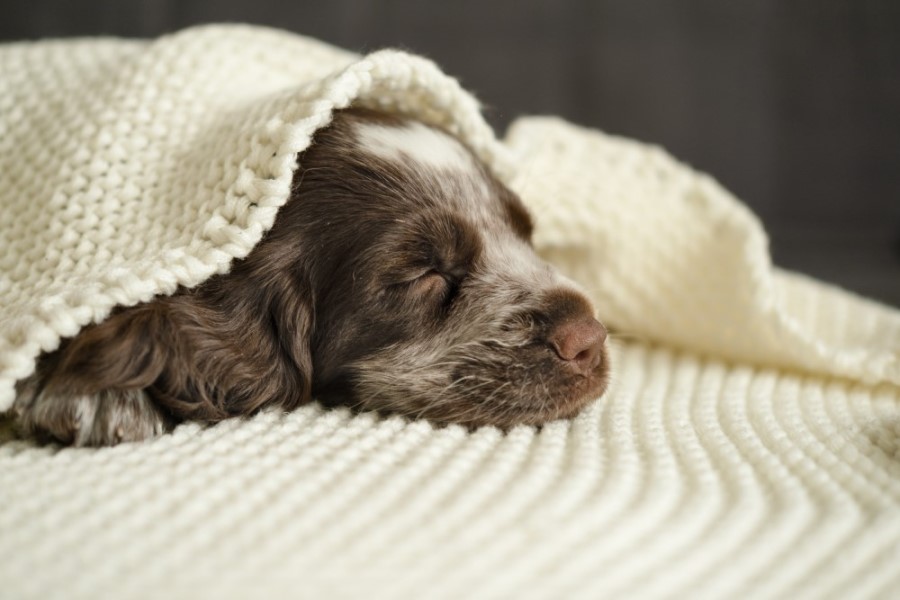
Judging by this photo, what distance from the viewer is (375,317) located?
1396 millimetres

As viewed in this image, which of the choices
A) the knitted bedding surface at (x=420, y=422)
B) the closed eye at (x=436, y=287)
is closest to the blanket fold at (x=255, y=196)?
the knitted bedding surface at (x=420, y=422)

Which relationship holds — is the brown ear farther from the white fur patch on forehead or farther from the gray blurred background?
the gray blurred background

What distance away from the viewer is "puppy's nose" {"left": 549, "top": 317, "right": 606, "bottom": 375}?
54.9 inches

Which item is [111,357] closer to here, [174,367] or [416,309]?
[174,367]

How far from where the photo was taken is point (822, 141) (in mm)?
2789

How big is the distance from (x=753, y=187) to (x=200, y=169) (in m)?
2.00

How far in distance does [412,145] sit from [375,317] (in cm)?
33

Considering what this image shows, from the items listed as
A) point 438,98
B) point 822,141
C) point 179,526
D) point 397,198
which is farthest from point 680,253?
point 179,526

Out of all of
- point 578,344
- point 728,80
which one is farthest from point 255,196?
point 728,80

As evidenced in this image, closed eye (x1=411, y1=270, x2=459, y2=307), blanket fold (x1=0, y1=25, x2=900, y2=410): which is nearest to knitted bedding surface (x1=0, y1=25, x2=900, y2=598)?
blanket fold (x1=0, y1=25, x2=900, y2=410)

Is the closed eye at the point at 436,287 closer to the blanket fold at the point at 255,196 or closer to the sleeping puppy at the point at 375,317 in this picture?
the sleeping puppy at the point at 375,317

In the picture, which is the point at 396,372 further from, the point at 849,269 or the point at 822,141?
the point at 822,141

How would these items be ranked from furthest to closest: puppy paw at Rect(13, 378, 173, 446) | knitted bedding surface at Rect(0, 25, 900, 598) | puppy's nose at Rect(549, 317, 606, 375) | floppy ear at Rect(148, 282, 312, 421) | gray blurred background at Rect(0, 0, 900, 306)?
1. gray blurred background at Rect(0, 0, 900, 306)
2. puppy's nose at Rect(549, 317, 606, 375)
3. floppy ear at Rect(148, 282, 312, 421)
4. puppy paw at Rect(13, 378, 173, 446)
5. knitted bedding surface at Rect(0, 25, 900, 598)

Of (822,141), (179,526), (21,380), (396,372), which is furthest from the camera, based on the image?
(822,141)
